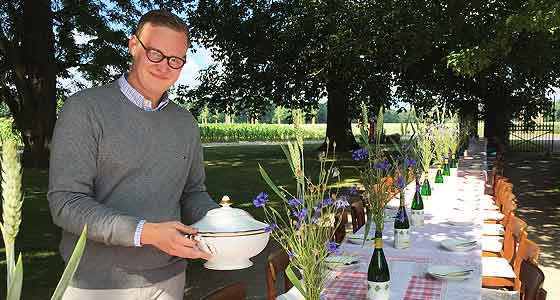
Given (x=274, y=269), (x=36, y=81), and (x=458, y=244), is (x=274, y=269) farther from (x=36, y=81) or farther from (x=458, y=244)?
(x=36, y=81)

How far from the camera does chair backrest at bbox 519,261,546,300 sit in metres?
2.44

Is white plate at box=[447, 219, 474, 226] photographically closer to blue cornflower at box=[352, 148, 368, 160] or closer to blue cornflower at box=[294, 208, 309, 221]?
blue cornflower at box=[352, 148, 368, 160]

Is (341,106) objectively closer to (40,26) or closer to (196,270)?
(40,26)

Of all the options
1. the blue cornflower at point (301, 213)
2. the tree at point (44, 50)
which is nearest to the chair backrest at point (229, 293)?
the blue cornflower at point (301, 213)

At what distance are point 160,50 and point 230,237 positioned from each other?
1.85 feet

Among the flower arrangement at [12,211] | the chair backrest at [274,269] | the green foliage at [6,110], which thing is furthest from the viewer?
the green foliage at [6,110]

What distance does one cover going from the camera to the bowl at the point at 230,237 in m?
1.43

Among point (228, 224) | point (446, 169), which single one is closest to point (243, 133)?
point (446, 169)

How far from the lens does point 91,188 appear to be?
60.1 inches

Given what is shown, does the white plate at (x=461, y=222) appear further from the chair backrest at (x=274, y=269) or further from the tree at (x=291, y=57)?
the tree at (x=291, y=57)

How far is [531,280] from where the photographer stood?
254cm

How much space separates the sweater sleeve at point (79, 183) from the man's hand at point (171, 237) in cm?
4

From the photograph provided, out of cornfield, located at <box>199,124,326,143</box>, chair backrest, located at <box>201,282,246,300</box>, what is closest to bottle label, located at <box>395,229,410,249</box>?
chair backrest, located at <box>201,282,246,300</box>

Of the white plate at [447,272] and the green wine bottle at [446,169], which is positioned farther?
the green wine bottle at [446,169]
